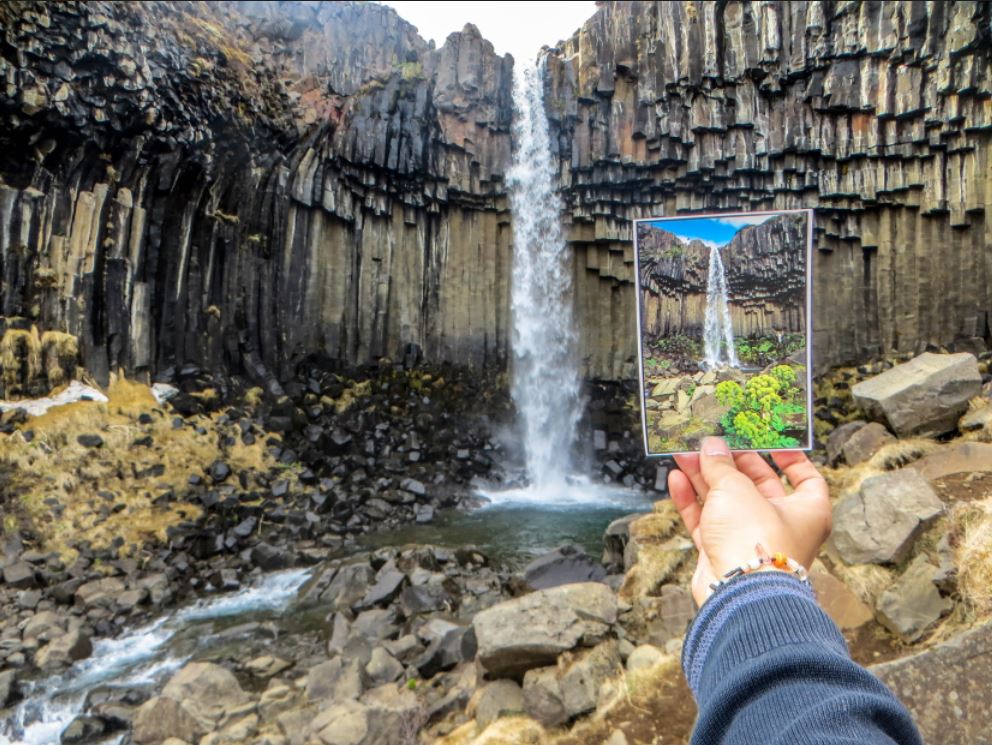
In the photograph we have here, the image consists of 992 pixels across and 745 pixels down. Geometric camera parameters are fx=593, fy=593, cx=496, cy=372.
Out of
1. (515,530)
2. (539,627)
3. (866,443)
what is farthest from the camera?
(515,530)

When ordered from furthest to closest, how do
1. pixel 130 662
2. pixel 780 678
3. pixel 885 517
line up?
1. pixel 130 662
2. pixel 885 517
3. pixel 780 678

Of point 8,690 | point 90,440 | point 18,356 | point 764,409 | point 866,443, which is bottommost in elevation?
point 8,690

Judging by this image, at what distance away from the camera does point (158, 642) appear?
9.05 meters

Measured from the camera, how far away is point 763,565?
149 cm

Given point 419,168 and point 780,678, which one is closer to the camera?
point 780,678

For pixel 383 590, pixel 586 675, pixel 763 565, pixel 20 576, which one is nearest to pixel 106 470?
pixel 20 576

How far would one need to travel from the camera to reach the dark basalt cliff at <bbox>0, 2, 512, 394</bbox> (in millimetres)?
14383

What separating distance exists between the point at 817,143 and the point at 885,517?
19.1m

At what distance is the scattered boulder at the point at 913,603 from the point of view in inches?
175

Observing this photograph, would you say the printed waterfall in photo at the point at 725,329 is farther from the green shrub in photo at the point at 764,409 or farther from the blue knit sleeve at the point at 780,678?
the blue knit sleeve at the point at 780,678

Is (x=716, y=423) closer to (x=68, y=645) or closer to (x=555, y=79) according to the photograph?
(x=68, y=645)

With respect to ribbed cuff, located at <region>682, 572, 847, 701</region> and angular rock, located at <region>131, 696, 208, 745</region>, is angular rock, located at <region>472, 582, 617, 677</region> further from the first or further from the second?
ribbed cuff, located at <region>682, 572, 847, 701</region>

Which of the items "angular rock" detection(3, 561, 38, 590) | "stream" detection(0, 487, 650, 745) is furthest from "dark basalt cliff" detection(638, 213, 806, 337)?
"angular rock" detection(3, 561, 38, 590)

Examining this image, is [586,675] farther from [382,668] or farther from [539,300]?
[539,300]
